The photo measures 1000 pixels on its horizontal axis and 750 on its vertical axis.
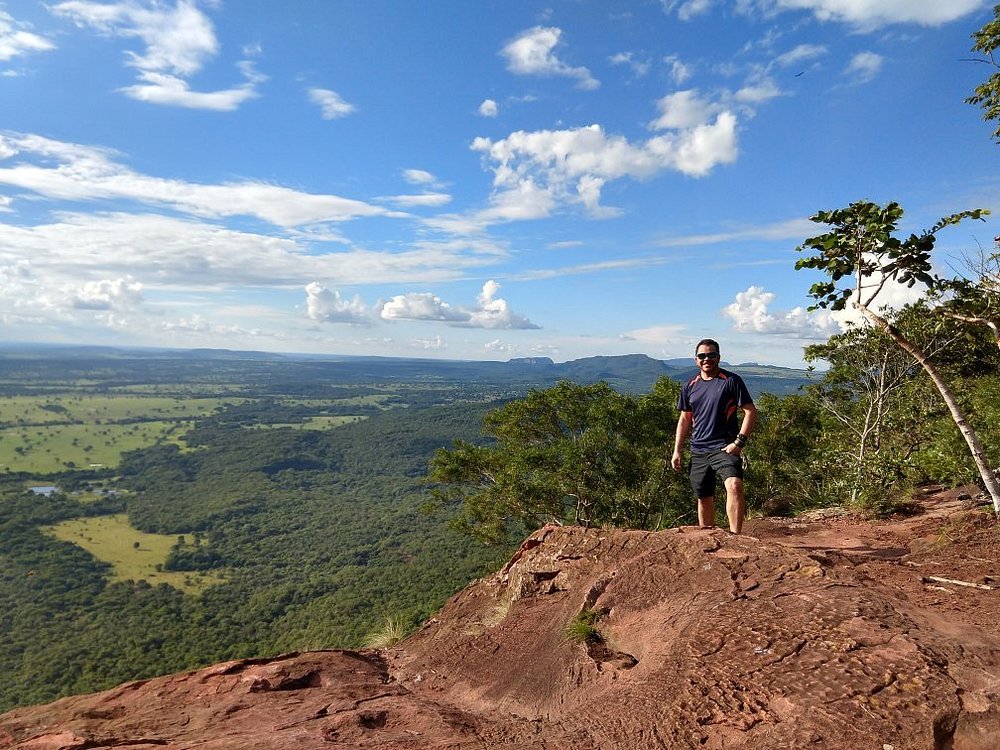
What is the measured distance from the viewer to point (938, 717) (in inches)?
132

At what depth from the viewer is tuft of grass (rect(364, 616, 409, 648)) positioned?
25.8ft

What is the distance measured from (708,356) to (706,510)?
7.61ft

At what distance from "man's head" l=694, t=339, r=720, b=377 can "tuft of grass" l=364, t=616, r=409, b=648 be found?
19.9ft

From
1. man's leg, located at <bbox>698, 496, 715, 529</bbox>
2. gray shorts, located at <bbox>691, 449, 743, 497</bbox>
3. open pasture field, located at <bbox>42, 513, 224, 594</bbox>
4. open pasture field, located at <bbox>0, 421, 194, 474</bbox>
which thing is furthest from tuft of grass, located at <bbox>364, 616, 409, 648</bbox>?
open pasture field, located at <bbox>0, 421, 194, 474</bbox>

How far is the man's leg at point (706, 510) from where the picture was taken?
7725 mm

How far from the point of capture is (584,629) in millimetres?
5805

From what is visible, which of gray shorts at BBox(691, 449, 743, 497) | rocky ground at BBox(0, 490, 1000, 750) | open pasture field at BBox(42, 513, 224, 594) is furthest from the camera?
open pasture field at BBox(42, 513, 224, 594)

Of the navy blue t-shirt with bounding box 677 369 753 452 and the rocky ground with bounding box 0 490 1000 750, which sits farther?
the navy blue t-shirt with bounding box 677 369 753 452

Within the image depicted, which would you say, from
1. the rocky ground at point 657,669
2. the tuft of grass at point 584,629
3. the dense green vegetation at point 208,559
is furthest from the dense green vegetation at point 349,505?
the tuft of grass at point 584,629

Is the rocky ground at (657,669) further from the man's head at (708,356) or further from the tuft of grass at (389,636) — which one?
the man's head at (708,356)

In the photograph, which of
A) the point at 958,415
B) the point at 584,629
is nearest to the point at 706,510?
the point at 584,629

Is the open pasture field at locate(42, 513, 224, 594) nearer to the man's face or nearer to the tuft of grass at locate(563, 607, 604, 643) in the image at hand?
the tuft of grass at locate(563, 607, 604, 643)

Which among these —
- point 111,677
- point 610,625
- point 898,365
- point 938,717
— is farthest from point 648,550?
point 111,677

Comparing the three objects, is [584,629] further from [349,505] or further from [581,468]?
[349,505]
